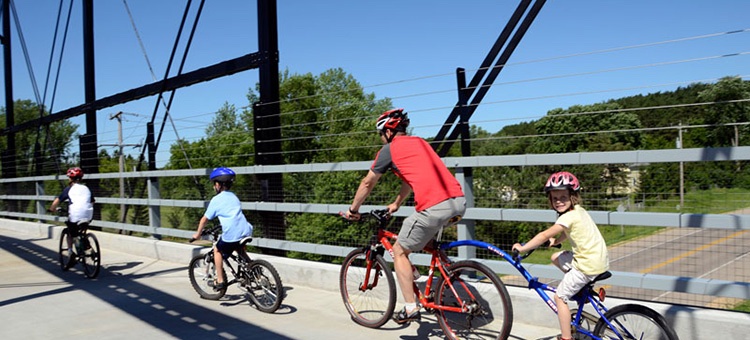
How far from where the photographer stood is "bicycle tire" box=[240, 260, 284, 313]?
226 inches

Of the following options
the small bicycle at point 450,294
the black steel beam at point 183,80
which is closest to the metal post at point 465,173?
the small bicycle at point 450,294

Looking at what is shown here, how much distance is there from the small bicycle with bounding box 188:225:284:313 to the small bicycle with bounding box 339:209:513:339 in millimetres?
898

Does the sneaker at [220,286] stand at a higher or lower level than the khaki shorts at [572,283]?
lower

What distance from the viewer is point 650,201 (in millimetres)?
5258

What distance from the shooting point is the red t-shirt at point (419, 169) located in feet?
15.1

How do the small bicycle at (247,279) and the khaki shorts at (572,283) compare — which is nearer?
the khaki shorts at (572,283)

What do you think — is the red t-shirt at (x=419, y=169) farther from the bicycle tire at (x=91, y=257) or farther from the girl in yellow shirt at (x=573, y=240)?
the bicycle tire at (x=91, y=257)

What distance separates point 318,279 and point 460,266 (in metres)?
2.52

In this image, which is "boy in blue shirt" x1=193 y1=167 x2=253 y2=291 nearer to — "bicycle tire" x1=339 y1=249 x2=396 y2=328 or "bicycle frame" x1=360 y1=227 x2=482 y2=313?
"bicycle tire" x1=339 y1=249 x2=396 y2=328

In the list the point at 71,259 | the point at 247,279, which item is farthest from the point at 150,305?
the point at 71,259

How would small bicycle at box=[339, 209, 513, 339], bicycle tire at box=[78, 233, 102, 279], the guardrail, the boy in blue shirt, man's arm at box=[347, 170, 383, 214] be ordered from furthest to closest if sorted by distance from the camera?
bicycle tire at box=[78, 233, 102, 279] → the boy in blue shirt → man's arm at box=[347, 170, 383, 214] → small bicycle at box=[339, 209, 513, 339] → the guardrail

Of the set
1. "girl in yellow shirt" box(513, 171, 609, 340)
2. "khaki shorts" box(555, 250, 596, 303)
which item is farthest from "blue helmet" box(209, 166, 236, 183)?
"khaki shorts" box(555, 250, 596, 303)

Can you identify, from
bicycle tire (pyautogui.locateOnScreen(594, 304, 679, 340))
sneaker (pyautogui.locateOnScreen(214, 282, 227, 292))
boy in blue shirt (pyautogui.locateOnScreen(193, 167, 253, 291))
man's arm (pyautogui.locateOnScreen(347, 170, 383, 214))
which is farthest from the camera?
sneaker (pyautogui.locateOnScreen(214, 282, 227, 292))

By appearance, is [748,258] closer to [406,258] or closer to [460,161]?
[460,161]
